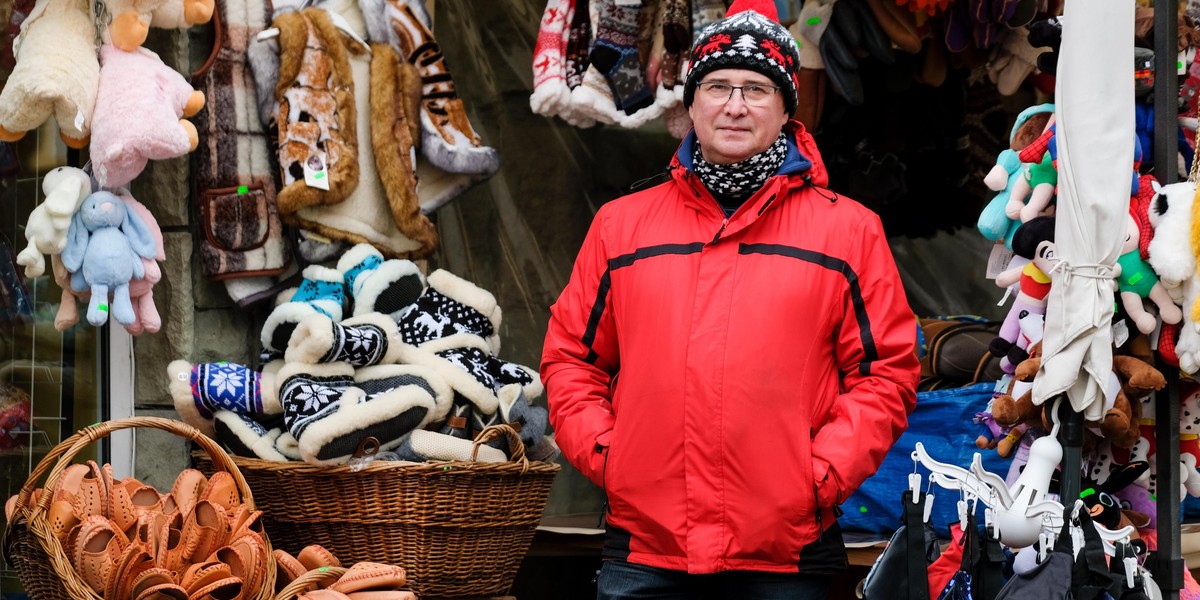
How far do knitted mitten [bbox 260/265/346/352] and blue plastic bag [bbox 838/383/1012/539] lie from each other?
5.04ft

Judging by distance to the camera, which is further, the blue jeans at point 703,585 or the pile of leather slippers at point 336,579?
the pile of leather slippers at point 336,579

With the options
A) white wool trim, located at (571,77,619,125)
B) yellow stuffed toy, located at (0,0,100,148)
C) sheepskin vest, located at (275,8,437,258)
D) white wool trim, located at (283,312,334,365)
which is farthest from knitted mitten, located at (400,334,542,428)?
yellow stuffed toy, located at (0,0,100,148)

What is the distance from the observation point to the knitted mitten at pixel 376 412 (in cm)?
346

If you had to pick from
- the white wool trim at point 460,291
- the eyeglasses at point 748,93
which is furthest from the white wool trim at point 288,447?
the eyeglasses at point 748,93

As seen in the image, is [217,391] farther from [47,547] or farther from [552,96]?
[552,96]

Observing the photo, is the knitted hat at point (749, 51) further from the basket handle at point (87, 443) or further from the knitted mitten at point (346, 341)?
the basket handle at point (87, 443)

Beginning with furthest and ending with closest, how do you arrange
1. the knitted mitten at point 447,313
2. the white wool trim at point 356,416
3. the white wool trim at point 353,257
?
the white wool trim at point 353,257 → the knitted mitten at point 447,313 → the white wool trim at point 356,416

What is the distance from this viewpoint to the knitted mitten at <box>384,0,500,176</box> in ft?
13.6

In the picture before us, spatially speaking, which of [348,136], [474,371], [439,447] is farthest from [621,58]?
[439,447]

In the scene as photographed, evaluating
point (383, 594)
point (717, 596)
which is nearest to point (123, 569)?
point (383, 594)

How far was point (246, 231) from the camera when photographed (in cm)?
394

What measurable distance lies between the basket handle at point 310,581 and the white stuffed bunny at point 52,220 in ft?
3.18

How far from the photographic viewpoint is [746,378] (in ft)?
8.64

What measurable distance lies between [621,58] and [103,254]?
1.57 metres
